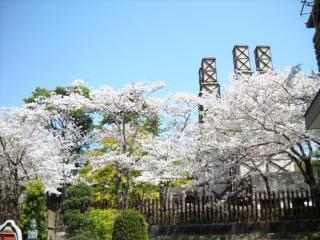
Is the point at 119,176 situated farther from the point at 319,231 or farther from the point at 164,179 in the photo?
the point at 319,231

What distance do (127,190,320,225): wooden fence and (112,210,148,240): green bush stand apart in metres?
4.84

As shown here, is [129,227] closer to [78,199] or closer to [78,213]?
[78,213]

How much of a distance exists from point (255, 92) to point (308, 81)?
1.99m

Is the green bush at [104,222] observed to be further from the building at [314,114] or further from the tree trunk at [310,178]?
the building at [314,114]

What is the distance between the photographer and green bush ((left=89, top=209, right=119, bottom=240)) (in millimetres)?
14180

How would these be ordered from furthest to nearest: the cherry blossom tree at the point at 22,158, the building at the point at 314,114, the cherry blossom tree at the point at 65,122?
the cherry blossom tree at the point at 65,122, the cherry blossom tree at the point at 22,158, the building at the point at 314,114

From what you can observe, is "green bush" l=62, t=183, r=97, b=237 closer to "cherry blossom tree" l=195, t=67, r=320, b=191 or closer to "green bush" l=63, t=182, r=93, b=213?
"green bush" l=63, t=182, r=93, b=213

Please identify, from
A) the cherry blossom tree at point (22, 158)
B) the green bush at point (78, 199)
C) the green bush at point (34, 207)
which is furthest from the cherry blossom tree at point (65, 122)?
the green bush at point (34, 207)

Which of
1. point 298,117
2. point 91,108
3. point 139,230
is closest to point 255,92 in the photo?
point 298,117

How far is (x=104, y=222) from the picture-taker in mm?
14375

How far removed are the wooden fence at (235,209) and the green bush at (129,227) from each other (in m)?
4.84

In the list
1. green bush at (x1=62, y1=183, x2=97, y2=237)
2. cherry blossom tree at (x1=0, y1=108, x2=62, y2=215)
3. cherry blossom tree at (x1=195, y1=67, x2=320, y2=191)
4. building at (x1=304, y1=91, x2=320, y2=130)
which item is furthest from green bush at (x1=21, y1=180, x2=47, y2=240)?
building at (x1=304, y1=91, x2=320, y2=130)

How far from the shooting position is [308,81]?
14.3 meters

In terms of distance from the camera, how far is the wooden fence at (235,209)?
48.0ft
